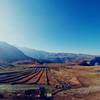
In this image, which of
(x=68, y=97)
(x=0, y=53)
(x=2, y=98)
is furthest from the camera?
Result: (x=0, y=53)

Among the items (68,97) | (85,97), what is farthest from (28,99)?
(85,97)

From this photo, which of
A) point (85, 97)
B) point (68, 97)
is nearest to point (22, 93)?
point (68, 97)

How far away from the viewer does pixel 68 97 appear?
25.6 metres

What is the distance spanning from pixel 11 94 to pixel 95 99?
11.0m

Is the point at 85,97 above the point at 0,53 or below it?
below

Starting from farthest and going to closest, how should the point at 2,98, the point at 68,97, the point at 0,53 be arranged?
the point at 0,53, the point at 68,97, the point at 2,98

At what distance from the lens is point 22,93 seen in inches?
1043

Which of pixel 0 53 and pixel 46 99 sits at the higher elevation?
pixel 0 53

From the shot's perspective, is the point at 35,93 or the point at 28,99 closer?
the point at 28,99

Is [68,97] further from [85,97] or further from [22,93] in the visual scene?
[22,93]

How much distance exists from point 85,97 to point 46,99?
17.8 ft

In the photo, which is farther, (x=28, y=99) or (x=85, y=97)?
(x=85, y=97)

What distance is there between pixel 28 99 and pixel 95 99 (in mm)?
8554

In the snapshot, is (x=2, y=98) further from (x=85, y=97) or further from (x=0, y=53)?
(x=0, y=53)
